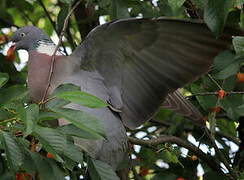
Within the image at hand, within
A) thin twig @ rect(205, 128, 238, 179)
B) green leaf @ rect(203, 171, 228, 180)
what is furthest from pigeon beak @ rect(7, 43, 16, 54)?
green leaf @ rect(203, 171, 228, 180)

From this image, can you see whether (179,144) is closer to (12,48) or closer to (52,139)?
(12,48)

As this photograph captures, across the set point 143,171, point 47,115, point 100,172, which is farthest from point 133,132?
point 47,115

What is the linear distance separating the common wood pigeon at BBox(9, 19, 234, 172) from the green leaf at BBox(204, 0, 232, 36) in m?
0.52

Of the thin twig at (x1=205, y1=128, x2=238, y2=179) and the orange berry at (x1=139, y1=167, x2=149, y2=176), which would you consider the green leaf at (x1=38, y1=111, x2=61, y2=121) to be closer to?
the thin twig at (x1=205, y1=128, x2=238, y2=179)

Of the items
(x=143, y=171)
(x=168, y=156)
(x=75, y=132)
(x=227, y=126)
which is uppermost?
(x=75, y=132)

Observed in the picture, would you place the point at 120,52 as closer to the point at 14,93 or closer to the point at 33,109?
the point at 14,93

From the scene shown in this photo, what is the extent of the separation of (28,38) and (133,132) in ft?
3.37

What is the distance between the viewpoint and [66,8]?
3.92m

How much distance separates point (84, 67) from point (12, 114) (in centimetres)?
123

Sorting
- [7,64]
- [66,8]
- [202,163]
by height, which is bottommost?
[202,163]

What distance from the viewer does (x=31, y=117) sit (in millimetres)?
2178

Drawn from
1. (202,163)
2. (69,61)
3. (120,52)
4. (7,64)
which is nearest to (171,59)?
(120,52)

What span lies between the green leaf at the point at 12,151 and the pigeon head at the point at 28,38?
1626 mm

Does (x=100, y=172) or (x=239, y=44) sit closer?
(x=100, y=172)
